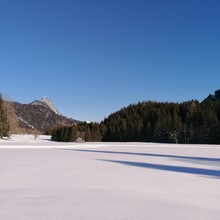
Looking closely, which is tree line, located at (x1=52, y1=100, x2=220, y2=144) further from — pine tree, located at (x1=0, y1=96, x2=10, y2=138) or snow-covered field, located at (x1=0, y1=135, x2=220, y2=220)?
snow-covered field, located at (x1=0, y1=135, x2=220, y2=220)

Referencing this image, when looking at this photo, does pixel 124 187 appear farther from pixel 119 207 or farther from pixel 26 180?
pixel 26 180

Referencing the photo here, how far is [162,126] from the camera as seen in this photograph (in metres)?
65.7

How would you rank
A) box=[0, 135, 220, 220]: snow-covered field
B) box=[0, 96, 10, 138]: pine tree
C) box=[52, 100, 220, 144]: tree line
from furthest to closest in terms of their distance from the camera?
box=[52, 100, 220, 144]: tree line, box=[0, 96, 10, 138]: pine tree, box=[0, 135, 220, 220]: snow-covered field

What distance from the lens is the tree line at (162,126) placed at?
62775 mm

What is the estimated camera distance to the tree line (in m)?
62.8

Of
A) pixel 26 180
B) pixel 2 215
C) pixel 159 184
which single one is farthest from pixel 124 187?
pixel 2 215

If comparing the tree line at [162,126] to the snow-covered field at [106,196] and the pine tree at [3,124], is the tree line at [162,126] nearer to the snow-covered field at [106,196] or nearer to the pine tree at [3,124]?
the pine tree at [3,124]

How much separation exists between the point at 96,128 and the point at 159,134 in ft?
75.9

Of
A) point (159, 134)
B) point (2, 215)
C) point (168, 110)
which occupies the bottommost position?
point (2, 215)

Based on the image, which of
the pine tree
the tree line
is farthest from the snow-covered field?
the tree line

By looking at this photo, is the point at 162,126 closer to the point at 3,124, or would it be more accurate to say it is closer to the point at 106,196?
the point at 3,124

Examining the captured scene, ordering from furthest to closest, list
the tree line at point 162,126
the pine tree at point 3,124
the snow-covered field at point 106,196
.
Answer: the tree line at point 162,126 < the pine tree at point 3,124 < the snow-covered field at point 106,196

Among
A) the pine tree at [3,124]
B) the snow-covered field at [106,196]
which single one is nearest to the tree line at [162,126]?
the pine tree at [3,124]

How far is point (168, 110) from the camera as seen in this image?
3228 inches
